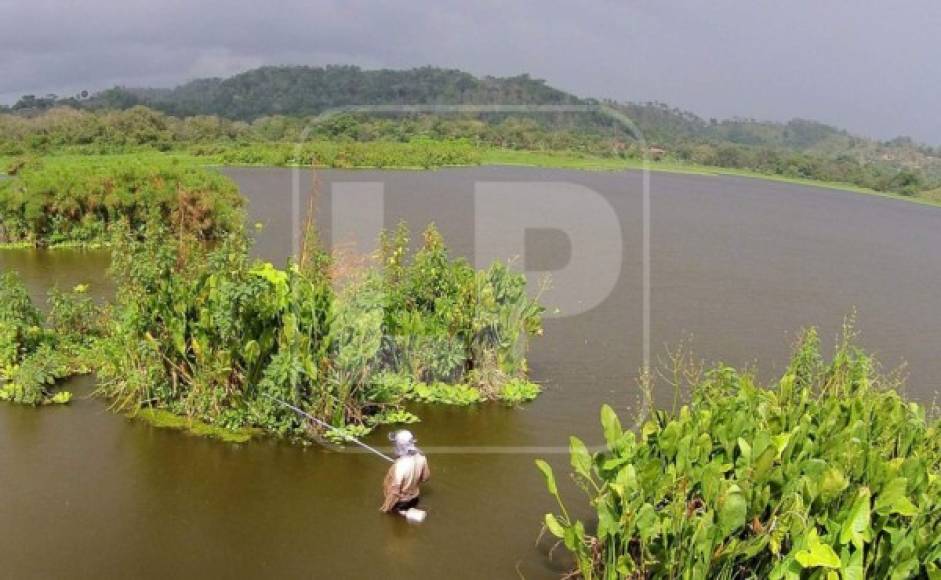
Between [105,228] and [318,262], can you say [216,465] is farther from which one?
[105,228]

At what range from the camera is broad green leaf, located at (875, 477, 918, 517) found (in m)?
4.72

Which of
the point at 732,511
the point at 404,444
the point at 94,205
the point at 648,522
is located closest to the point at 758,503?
the point at 732,511

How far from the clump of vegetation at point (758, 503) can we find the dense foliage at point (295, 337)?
330cm

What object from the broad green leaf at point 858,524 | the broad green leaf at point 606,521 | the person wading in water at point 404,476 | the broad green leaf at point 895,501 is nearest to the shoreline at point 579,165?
the person wading in water at point 404,476

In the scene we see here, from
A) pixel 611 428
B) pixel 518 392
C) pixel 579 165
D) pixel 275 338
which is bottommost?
pixel 518 392

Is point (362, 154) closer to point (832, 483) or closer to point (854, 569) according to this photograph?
point (832, 483)

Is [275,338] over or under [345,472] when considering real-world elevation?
over

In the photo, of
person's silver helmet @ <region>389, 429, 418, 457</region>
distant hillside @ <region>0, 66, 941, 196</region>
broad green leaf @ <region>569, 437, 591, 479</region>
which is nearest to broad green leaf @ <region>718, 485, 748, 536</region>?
broad green leaf @ <region>569, 437, 591, 479</region>

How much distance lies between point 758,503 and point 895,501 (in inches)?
31.0

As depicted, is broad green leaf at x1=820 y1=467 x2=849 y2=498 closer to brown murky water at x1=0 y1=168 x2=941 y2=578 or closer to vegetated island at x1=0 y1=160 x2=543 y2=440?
brown murky water at x1=0 y1=168 x2=941 y2=578

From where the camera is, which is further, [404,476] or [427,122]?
[427,122]

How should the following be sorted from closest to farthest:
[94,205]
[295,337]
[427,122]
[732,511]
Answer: [732,511] → [295,337] → [94,205] → [427,122]

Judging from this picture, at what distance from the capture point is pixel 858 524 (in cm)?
463

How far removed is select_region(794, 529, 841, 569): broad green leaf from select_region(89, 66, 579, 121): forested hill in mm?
47543
